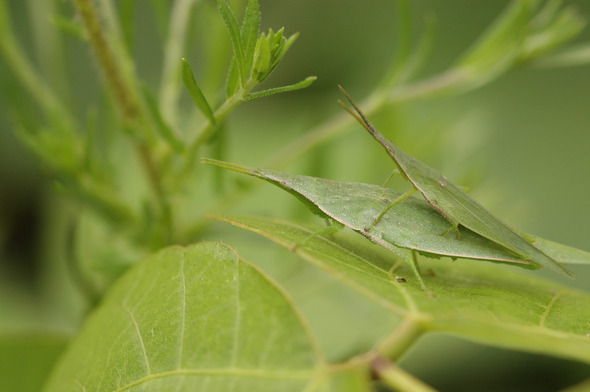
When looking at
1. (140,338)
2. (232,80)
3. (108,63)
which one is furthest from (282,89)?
(108,63)

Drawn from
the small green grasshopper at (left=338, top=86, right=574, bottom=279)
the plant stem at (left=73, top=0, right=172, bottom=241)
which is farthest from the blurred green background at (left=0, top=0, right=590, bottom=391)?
the small green grasshopper at (left=338, top=86, right=574, bottom=279)

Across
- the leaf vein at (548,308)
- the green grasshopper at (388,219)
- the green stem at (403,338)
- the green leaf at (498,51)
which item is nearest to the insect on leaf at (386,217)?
the green grasshopper at (388,219)

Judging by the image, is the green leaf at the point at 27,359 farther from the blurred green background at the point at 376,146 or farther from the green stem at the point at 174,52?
the green stem at the point at 174,52

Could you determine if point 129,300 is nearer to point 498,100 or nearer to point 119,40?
point 119,40

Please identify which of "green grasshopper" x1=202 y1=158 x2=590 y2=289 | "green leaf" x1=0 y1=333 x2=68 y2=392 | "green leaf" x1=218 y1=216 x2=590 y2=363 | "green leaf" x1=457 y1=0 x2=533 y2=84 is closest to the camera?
"green leaf" x1=218 y1=216 x2=590 y2=363

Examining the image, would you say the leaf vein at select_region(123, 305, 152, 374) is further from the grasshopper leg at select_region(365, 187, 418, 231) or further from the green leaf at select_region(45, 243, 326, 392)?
the grasshopper leg at select_region(365, 187, 418, 231)

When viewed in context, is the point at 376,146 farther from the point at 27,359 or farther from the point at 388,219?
the point at 27,359
